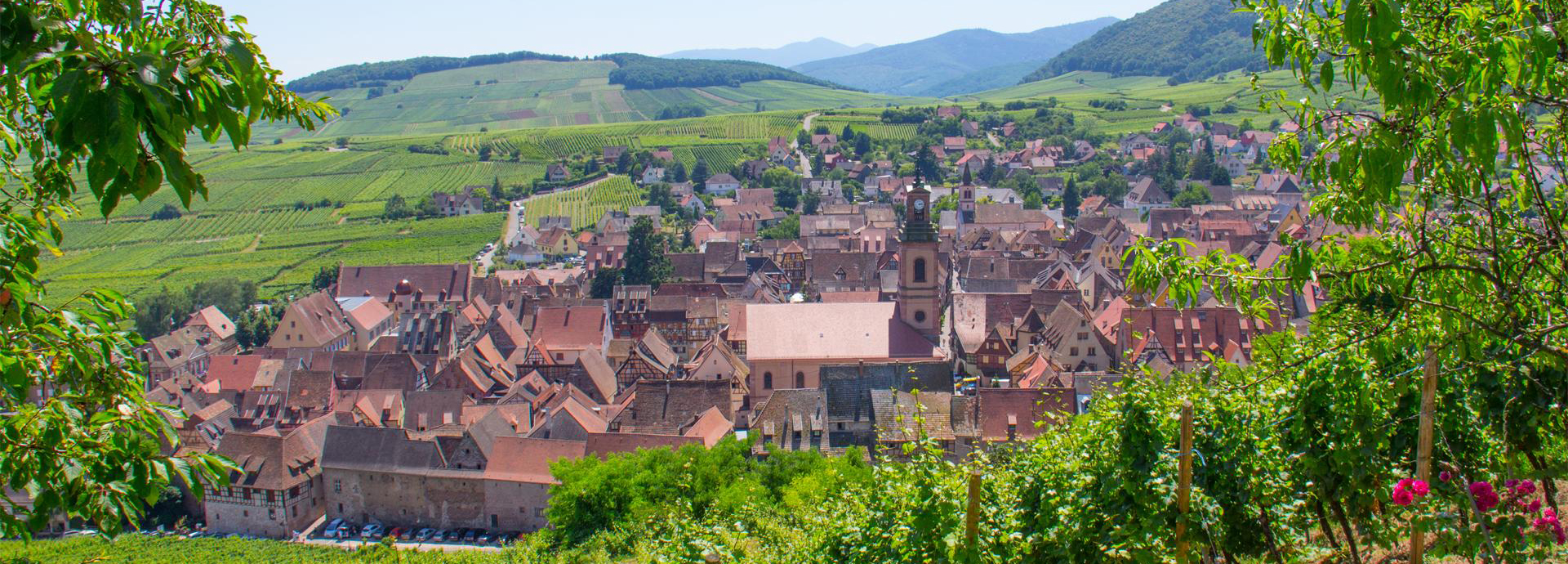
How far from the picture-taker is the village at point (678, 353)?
31672 mm

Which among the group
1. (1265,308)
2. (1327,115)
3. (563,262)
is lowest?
(563,262)

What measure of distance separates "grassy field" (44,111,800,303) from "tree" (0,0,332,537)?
60079 millimetres

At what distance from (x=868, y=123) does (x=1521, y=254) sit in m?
143

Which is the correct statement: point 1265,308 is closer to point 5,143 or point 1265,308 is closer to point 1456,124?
point 1456,124

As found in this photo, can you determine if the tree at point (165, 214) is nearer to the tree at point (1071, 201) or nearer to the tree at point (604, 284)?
the tree at point (604, 284)

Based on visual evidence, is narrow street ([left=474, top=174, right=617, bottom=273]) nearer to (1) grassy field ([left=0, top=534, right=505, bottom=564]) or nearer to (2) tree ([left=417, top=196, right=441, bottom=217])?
(2) tree ([left=417, top=196, right=441, bottom=217])

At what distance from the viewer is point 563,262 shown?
265ft

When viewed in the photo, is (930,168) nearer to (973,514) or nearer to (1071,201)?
(1071,201)

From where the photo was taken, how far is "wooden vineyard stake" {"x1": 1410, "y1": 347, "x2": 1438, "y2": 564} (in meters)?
6.25

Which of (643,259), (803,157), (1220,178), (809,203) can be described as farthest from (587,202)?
(1220,178)

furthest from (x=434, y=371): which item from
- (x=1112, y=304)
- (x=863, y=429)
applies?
(x=1112, y=304)

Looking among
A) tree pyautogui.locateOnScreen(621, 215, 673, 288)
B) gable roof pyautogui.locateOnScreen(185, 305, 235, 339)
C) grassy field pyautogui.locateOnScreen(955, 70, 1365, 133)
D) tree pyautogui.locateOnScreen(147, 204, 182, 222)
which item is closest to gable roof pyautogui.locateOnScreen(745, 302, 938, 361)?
tree pyautogui.locateOnScreen(621, 215, 673, 288)

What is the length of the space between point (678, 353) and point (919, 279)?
17.4m

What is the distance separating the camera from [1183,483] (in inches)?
283
